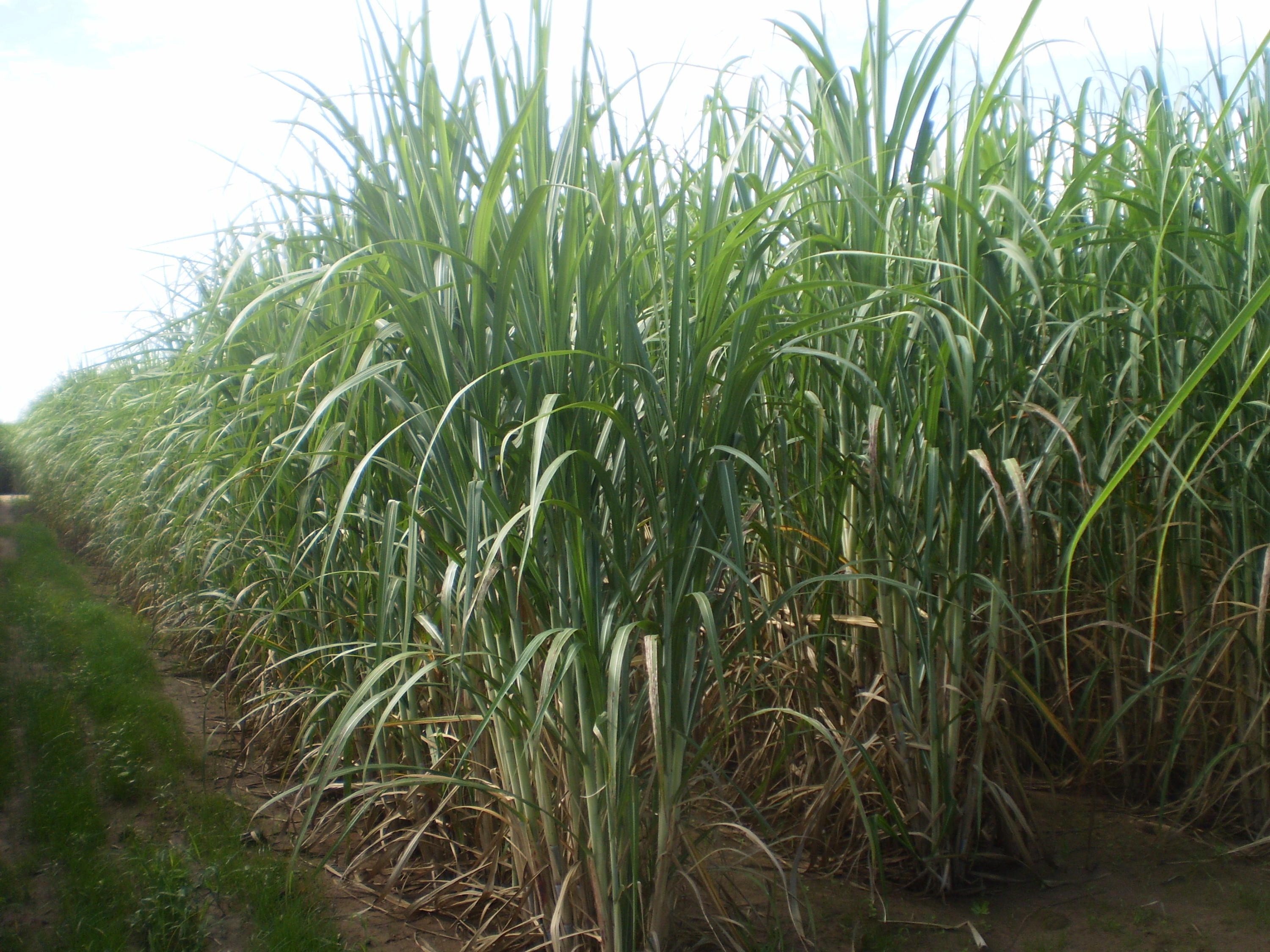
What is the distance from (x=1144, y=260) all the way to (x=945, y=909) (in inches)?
57.0

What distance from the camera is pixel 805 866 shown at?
6.01 feet

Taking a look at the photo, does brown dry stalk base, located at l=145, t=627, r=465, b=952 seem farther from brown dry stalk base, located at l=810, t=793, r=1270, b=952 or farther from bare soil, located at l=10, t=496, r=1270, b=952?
brown dry stalk base, located at l=810, t=793, r=1270, b=952

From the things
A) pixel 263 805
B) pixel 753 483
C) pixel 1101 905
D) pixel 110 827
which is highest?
pixel 753 483

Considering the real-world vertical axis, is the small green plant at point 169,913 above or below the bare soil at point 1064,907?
above

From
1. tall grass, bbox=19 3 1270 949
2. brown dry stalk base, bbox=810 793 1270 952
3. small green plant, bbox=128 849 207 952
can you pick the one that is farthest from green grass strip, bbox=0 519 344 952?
brown dry stalk base, bbox=810 793 1270 952

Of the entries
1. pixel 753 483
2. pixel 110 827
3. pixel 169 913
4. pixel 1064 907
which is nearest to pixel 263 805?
pixel 169 913

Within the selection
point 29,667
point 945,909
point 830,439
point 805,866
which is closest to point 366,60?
point 830,439

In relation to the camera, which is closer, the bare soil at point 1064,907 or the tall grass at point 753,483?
the tall grass at point 753,483

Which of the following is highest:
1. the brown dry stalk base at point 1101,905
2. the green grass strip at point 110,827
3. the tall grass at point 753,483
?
the tall grass at point 753,483

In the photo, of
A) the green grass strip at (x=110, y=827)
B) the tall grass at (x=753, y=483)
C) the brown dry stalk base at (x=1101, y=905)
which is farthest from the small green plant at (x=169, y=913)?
the brown dry stalk base at (x=1101, y=905)

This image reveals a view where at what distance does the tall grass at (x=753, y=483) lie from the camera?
1.26 m

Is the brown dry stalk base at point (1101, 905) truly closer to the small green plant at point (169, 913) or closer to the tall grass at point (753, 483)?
the tall grass at point (753, 483)

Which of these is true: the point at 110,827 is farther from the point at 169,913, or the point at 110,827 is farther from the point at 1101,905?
the point at 1101,905

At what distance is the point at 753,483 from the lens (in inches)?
65.5
